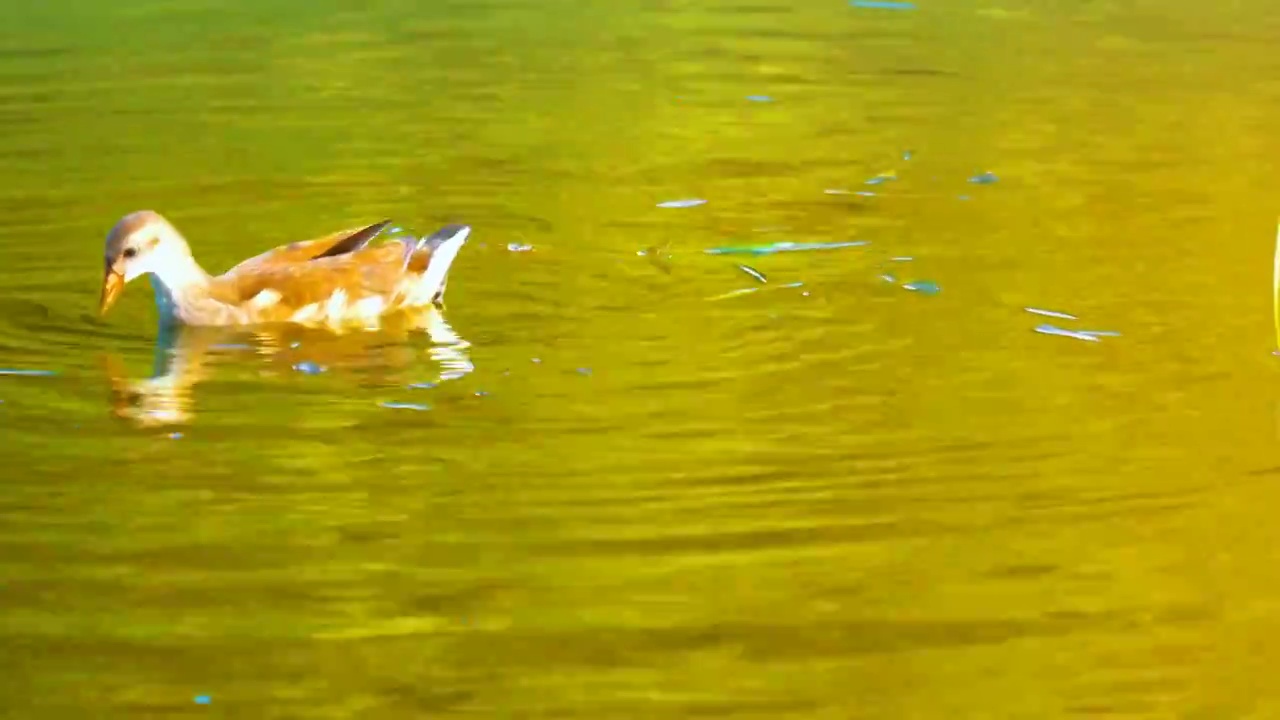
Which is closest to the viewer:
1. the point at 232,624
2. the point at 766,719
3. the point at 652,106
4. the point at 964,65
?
the point at 766,719

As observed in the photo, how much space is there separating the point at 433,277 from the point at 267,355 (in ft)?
3.18

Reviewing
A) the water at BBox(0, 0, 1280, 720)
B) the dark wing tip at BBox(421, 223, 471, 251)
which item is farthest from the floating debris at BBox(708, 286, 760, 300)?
the dark wing tip at BBox(421, 223, 471, 251)

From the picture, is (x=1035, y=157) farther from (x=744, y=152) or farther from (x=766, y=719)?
(x=766, y=719)

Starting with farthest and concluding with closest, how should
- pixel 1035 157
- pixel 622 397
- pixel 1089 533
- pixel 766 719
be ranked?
pixel 1035 157 → pixel 622 397 → pixel 1089 533 → pixel 766 719

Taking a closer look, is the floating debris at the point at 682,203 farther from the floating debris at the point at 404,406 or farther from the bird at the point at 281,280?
the floating debris at the point at 404,406

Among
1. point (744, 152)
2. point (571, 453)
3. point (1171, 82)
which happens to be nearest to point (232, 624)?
point (571, 453)

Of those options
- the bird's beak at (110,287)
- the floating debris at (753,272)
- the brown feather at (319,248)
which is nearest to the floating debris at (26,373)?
the bird's beak at (110,287)

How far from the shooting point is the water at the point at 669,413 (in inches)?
227

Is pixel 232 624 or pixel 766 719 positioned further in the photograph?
pixel 232 624

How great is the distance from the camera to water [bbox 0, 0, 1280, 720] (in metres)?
5.76

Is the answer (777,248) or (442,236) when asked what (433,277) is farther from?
(777,248)

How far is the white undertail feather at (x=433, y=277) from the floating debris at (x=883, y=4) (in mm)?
8145

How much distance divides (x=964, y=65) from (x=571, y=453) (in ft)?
26.3

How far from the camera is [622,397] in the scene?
7898mm
